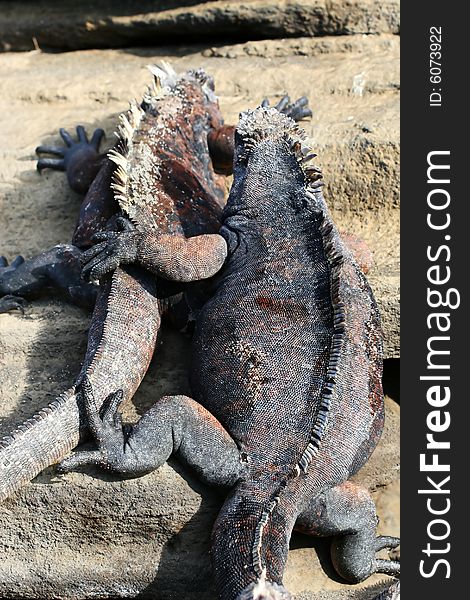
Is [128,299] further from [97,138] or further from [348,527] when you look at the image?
[97,138]

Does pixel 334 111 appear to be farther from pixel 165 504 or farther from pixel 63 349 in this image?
pixel 165 504

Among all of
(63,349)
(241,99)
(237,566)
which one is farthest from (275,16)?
(237,566)

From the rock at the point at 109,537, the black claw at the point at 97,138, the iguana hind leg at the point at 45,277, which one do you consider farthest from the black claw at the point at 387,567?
the black claw at the point at 97,138

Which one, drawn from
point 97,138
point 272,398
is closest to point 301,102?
point 97,138

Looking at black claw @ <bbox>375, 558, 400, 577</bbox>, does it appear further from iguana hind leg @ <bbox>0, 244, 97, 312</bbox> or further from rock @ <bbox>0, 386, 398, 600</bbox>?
iguana hind leg @ <bbox>0, 244, 97, 312</bbox>

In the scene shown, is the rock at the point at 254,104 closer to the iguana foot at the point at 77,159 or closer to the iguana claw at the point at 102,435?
the iguana foot at the point at 77,159


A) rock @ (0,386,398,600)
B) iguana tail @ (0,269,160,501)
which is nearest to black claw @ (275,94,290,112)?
iguana tail @ (0,269,160,501)
